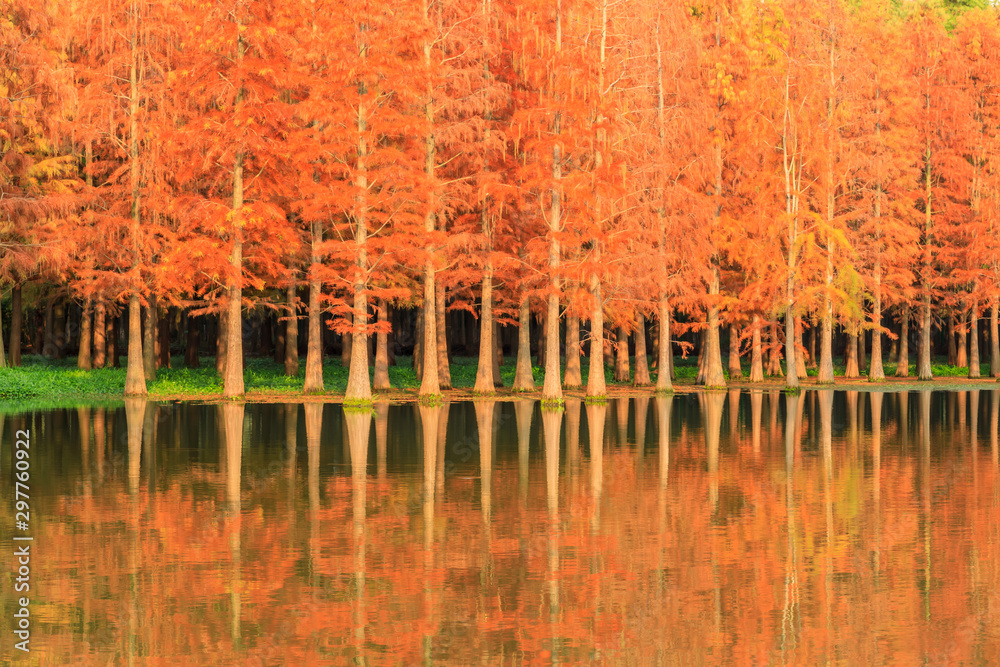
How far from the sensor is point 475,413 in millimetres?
37625

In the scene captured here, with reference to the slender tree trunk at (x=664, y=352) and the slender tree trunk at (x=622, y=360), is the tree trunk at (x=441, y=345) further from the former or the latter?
the slender tree trunk at (x=622, y=360)

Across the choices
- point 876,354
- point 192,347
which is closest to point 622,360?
point 876,354

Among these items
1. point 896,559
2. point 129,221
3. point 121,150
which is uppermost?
point 121,150

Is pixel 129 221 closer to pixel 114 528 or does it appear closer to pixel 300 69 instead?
pixel 300 69

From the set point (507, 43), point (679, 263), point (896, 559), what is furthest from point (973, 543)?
point (679, 263)

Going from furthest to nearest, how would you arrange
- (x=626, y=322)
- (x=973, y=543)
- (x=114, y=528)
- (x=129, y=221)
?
(x=626, y=322)
(x=129, y=221)
(x=114, y=528)
(x=973, y=543)

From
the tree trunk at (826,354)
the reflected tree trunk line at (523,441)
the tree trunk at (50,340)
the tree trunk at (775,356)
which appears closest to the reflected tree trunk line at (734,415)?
the reflected tree trunk line at (523,441)

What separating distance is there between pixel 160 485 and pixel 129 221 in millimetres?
30080

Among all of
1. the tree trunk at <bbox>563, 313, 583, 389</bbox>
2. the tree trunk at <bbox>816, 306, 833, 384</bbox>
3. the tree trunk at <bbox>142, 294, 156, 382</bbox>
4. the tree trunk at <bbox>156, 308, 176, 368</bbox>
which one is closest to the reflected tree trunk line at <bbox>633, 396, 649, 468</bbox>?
the tree trunk at <bbox>563, 313, 583, 389</bbox>

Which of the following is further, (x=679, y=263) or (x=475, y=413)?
(x=679, y=263)

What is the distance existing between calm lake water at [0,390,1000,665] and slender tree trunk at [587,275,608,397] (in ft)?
55.1

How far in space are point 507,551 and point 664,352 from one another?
3994 centimetres

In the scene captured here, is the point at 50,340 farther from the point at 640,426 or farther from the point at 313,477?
the point at 313,477
